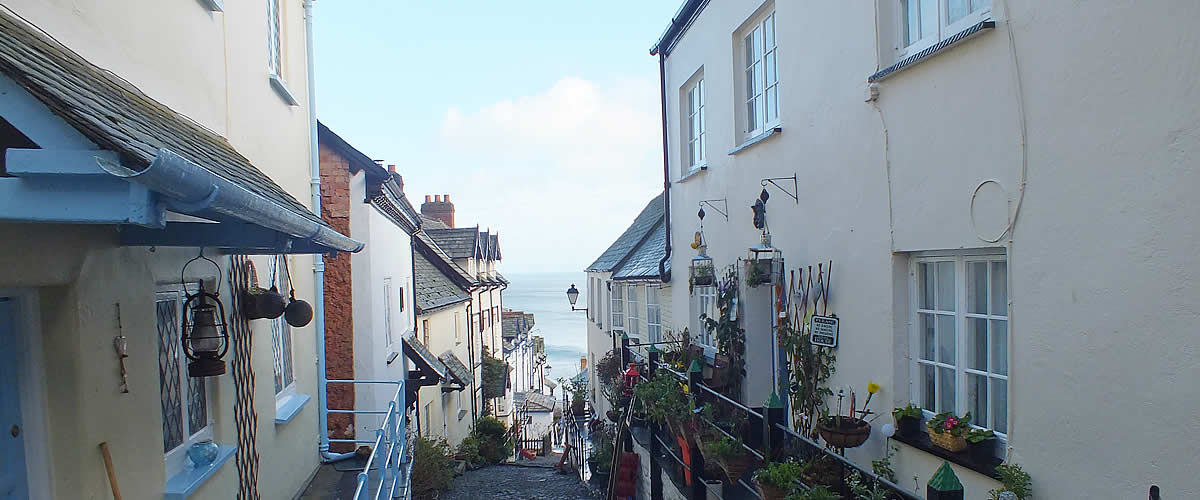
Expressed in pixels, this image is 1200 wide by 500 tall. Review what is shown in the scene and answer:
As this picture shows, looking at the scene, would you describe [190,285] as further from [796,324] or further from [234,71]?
[796,324]

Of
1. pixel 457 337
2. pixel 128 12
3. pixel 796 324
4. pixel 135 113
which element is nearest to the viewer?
pixel 135 113

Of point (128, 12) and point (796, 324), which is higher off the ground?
point (128, 12)

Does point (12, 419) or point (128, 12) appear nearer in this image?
point (12, 419)

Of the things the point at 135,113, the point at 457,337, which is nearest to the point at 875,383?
the point at 135,113

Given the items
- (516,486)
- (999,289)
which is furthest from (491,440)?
(999,289)

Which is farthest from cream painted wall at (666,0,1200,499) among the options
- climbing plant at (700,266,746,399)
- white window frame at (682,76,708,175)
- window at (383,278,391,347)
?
window at (383,278,391,347)

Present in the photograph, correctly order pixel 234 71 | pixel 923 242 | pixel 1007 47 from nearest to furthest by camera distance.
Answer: pixel 1007 47
pixel 923 242
pixel 234 71

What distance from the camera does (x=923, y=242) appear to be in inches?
198

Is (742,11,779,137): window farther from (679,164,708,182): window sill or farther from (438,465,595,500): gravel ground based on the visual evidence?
(438,465,595,500): gravel ground

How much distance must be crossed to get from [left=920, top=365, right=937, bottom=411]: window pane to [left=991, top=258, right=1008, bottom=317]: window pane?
898 millimetres

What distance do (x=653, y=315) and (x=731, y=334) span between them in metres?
6.38

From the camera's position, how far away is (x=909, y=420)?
17.2ft

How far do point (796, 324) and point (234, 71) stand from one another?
5706mm

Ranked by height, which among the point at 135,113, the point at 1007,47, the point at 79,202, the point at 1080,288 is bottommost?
the point at 1080,288
